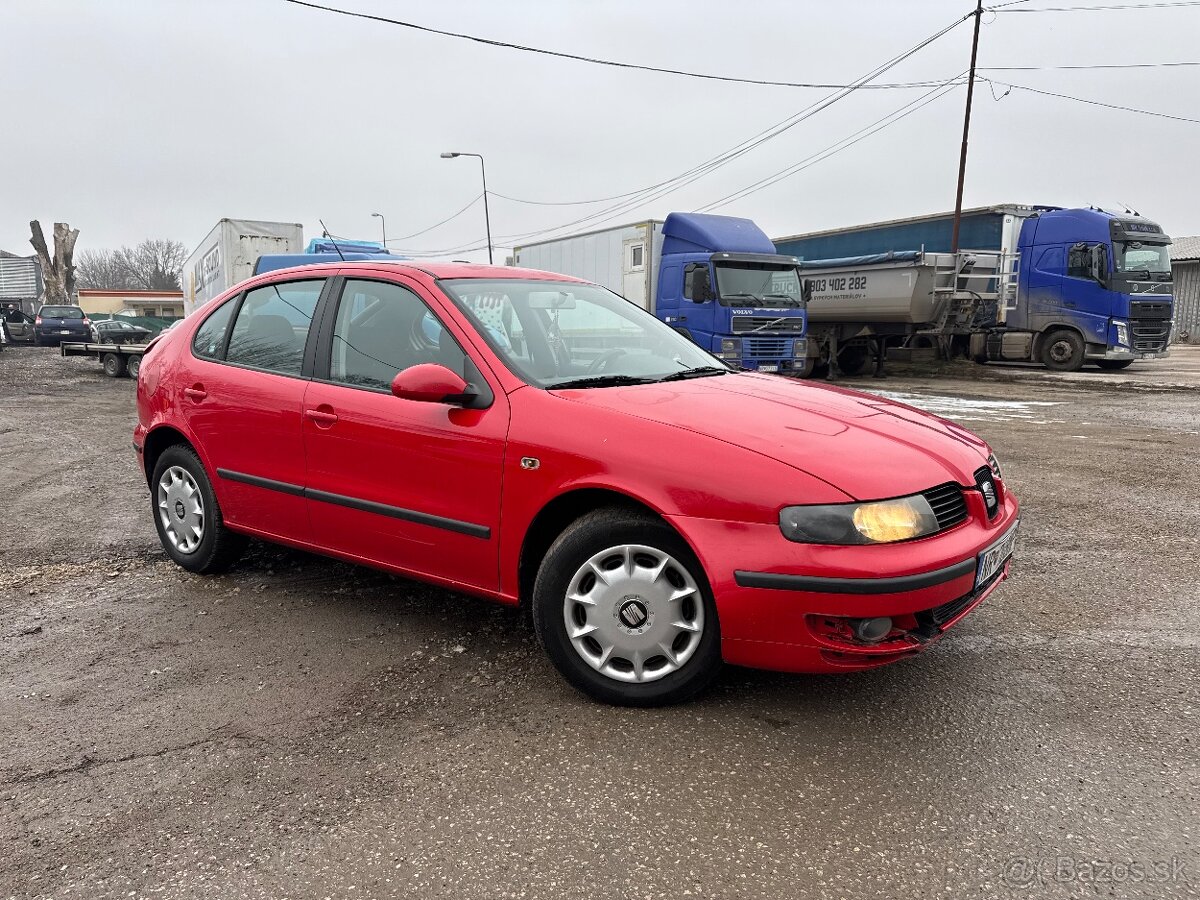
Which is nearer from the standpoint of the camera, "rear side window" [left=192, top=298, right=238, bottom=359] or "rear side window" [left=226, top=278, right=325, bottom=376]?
"rear side window" [left=226, top=278, right=325, bottom=376]

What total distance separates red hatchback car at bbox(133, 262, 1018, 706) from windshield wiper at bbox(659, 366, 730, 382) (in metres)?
0.02

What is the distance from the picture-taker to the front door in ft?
10.5

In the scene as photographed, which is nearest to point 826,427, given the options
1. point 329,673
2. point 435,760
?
point 435,760

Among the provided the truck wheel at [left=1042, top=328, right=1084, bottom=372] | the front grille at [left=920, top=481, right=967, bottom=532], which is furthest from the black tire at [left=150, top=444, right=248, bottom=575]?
the truck wheel at [left=1042, top=328, right=1084, bottom=372]

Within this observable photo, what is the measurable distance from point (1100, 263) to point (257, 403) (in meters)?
18.7

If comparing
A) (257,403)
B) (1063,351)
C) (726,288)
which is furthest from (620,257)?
(257,403)

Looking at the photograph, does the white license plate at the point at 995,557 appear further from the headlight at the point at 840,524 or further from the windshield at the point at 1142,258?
the windshield at the point at 1142,258

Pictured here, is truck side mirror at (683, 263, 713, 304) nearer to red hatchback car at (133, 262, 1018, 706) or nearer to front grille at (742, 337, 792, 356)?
front grille at (742, 337, 792, 356)

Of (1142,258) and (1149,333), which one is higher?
(1142,258)

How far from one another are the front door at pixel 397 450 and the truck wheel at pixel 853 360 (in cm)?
1724

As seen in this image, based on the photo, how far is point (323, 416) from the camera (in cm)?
364

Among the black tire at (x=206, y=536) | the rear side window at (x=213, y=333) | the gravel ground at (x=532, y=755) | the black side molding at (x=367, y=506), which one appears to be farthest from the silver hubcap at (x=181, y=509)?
the rear side window at (x=213, y=333)

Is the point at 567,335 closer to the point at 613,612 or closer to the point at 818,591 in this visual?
the point at 613,612

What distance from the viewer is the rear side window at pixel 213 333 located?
4375 millimetres
